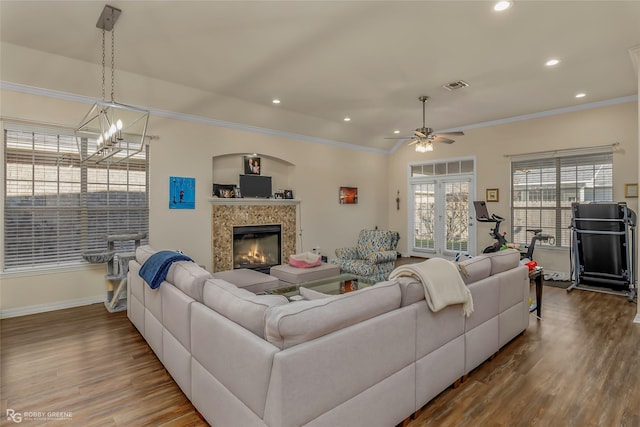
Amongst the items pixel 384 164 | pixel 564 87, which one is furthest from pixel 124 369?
pixel 384 164

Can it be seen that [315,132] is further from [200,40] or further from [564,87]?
[564,87]

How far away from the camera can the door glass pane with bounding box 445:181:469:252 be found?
7.38m

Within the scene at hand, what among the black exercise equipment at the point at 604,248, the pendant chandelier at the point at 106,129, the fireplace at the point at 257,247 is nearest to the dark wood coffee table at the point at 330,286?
the pendant chandelier at the point at 106,129

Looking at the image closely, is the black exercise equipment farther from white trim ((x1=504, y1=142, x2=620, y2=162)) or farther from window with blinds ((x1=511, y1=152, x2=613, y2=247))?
white trim ((x1=504, y1=142, x2=620, y2=162))

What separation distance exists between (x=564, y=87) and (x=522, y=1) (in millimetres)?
2765

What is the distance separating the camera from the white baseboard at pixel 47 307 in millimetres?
3957

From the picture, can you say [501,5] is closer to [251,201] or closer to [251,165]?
[251,165]

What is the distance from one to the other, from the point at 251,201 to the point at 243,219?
38cm

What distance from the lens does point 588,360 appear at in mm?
2828

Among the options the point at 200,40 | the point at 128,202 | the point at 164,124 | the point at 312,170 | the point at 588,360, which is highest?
the point at 200,40

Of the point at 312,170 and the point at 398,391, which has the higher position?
the point at 312,170

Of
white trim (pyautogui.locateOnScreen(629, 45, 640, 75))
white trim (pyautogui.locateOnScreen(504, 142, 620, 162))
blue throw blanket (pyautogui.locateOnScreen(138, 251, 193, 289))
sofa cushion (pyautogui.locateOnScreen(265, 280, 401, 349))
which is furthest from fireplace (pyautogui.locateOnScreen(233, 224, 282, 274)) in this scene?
white trim (pyautogui.locateOnScreen(629, 45, 640, 75))

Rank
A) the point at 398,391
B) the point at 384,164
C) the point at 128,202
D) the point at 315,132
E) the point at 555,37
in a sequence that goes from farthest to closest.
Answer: the point at 384,164 < the point at 315,132 < the point at 128,202 < the point at 555,37 < the point at 398,391

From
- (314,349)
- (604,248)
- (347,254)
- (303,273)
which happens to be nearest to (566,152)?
(604,248)
